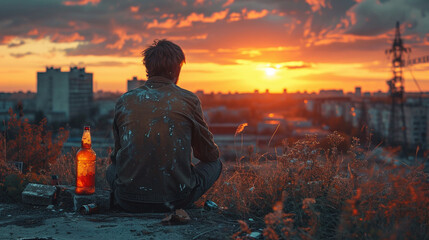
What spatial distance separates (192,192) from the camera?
3293 millimetres

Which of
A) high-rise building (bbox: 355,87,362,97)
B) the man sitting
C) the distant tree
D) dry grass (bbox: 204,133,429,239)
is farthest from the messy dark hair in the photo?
high-rise building (bbox: 355,87,362,97)

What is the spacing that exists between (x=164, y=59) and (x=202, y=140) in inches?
27.4

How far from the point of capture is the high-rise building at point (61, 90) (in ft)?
237

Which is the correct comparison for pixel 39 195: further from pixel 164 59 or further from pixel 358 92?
pixel 358 92

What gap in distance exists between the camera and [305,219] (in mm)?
2723

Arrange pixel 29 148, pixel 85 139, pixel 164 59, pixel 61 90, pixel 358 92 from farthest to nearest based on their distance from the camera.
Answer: pixel 358 92
pixel 61 90
pixel 29 148
pixel 85 139
pixel 164 59

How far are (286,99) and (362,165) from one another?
12870cm

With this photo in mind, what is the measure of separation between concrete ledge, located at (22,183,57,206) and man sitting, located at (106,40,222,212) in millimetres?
792

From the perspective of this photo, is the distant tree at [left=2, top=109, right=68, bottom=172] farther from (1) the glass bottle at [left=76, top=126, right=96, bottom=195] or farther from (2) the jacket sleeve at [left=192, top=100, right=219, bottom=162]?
(2) the jacket sleeve at [left=192, top=100, right=219, bottom=162]

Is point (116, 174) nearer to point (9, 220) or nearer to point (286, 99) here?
point (9, 220)

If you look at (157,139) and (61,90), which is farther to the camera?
(61,90)

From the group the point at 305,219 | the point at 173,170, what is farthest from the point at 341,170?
the point at 173,170

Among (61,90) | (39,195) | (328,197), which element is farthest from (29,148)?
(61,90)

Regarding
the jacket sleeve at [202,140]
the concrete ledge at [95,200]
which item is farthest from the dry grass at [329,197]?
the concrete ledge at [95,200]
